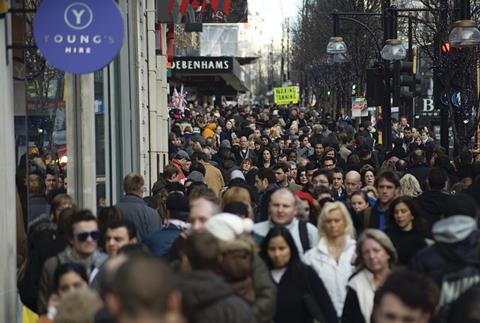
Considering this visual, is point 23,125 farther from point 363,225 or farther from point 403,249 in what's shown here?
point 403,249

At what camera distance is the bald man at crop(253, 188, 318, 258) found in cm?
1008

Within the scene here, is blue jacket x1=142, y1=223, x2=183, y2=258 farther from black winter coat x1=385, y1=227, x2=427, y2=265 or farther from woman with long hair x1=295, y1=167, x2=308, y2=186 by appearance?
woman with long hair x1=295, y1=167, x2=308, y2=186

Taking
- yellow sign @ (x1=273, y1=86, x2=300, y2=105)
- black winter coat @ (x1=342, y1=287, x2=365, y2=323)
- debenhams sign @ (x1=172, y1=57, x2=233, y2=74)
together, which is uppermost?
debenhams sign @ (x1=172, y1=57, x2=233, y2=74)

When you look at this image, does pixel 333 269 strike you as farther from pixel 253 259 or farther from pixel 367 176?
pixel 367 176

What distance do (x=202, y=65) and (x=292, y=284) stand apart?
41937 mm

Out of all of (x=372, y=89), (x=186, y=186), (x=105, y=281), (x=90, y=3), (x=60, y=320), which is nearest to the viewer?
(x=105, y=281)

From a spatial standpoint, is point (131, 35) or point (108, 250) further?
point (131, 35)

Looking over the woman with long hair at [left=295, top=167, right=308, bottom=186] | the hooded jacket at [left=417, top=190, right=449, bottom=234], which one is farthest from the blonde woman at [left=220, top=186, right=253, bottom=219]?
the woman with long hair at [left=295, top=167, right=308, bottom=186]

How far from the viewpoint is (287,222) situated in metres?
10.1

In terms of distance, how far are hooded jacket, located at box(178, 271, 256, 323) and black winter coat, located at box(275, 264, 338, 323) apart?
2.23m

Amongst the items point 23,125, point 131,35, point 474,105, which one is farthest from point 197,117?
point 23,125

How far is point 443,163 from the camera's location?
63.1 feet

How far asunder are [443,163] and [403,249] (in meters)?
9.42

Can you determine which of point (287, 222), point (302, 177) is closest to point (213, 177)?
point (302, 177)
